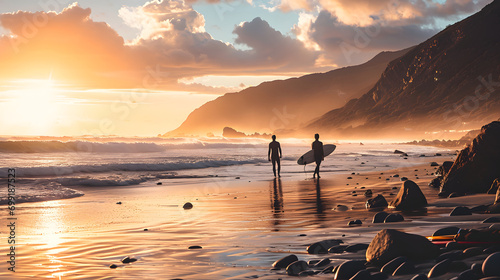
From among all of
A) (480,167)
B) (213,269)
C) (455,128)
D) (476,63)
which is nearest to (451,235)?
(213,269)

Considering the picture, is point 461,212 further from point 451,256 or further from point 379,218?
point 451,256

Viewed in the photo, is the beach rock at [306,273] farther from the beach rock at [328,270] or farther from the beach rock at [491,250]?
the beach rock at [491,250]

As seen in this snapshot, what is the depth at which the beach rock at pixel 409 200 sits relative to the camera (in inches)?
440

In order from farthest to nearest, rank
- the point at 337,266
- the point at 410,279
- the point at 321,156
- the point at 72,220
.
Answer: the point at 321,156 < the point at 72,220 < the point at 337,266 < the point at 410,279

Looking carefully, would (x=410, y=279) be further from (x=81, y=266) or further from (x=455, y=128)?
(x=455, y=128)

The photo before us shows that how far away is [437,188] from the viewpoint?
15.6 metres

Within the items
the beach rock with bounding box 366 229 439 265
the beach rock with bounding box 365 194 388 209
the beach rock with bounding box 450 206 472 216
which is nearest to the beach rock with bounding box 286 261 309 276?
the beach rock with bounding box 366 229 439 265

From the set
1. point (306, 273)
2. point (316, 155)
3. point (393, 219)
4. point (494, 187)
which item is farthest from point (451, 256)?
point (316, 155)

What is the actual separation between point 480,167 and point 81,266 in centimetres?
1055

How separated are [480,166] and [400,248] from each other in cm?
848

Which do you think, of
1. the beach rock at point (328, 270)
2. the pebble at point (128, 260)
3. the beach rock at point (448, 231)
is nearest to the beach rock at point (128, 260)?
the pebble at point (128, 260)

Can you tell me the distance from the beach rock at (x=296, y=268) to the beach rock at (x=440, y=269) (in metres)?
1.54

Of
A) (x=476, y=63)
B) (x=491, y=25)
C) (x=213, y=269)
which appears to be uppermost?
(x=491, y=25)

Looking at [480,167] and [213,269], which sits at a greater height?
[480,167]
